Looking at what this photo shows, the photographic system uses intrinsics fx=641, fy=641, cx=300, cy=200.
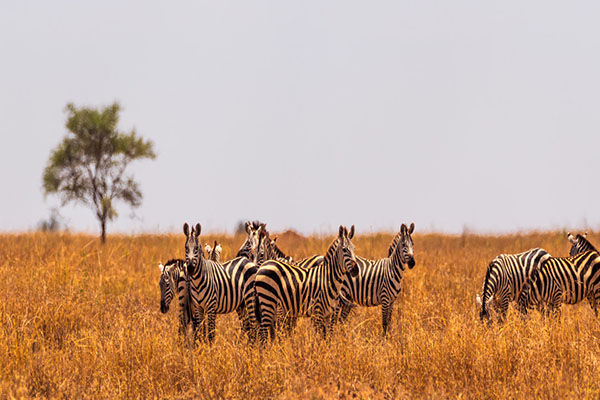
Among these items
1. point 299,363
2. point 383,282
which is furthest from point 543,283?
point 299,363

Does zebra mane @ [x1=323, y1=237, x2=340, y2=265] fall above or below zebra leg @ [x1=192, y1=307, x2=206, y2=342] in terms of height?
above

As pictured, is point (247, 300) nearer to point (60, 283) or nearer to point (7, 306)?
point (7, 306)

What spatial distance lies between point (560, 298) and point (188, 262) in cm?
642

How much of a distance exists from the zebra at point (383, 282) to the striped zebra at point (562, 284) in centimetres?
228

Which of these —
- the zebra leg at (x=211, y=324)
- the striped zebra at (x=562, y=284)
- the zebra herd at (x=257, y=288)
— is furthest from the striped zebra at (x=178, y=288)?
the striped zebra at (x=562, y=284)

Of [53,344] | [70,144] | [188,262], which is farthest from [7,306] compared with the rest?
[70,144]

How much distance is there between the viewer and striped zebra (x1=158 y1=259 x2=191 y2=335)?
8758 millimetres

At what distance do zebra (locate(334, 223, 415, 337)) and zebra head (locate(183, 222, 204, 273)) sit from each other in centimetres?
305

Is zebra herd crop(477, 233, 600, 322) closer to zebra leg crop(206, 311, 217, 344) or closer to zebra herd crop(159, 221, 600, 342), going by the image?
zebra herd crop(159, 221, 600, 342)

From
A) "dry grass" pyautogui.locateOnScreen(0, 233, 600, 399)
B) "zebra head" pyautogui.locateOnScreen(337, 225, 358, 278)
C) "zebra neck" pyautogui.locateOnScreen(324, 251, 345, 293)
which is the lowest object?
"dry grass" pyautogui.locateOnScreen(0, 233, 600, 399)

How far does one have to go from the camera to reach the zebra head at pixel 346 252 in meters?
8.27

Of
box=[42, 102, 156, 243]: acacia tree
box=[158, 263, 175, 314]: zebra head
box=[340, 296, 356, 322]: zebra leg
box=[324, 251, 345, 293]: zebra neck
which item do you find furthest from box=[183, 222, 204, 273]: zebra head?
box=[42, 102, 156, 243]: acacia tree

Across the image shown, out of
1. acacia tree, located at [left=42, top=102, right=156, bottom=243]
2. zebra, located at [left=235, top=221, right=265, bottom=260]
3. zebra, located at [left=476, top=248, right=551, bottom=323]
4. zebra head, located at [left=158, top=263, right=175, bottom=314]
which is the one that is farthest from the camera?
acacia tree, located at [left=42, top=102, right=156, bottom=243]

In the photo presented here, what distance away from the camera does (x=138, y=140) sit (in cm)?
4125
